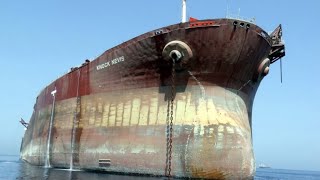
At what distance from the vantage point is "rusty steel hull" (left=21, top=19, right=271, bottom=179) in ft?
68.6

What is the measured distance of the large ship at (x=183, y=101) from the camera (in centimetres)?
2094

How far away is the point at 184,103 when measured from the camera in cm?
2186

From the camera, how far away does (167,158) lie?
68.4ft

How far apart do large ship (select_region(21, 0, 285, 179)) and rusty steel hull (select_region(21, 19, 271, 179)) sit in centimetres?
6

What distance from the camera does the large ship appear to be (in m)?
20.9

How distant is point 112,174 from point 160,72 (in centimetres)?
707

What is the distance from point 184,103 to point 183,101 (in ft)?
Result: 0.45

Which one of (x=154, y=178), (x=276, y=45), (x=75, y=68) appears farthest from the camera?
(x=75, y=68)

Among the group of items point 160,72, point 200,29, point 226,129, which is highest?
point 200,29

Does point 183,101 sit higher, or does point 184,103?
point 183,101

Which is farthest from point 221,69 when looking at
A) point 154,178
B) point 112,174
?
point 112,174

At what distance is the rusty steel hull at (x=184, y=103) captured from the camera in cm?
2092

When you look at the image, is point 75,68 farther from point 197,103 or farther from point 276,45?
point 276,45

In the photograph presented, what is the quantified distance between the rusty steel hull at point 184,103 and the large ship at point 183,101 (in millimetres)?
56
